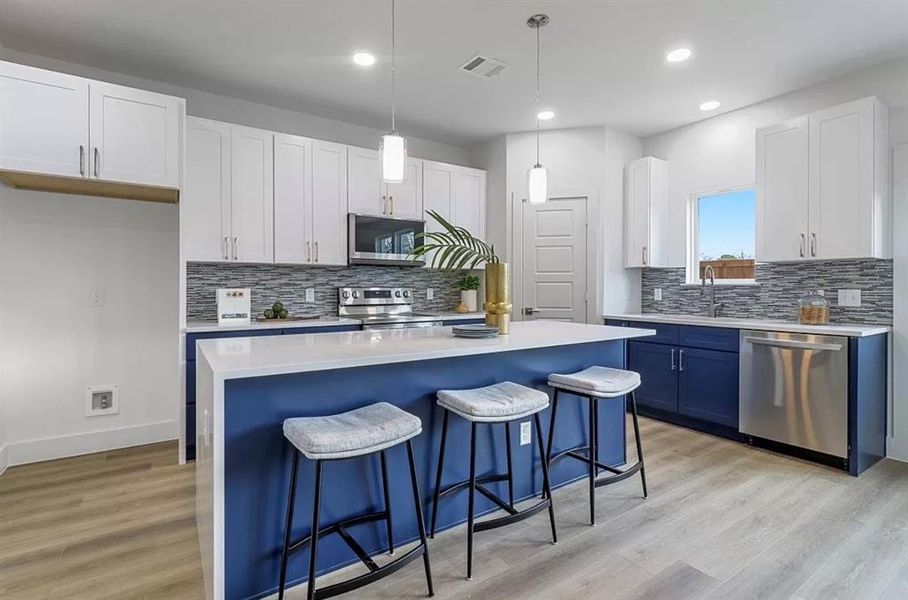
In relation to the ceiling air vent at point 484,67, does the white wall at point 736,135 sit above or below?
below

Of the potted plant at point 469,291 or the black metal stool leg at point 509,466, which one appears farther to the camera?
the potted plant at point 469,291

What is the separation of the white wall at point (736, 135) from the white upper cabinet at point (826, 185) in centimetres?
24

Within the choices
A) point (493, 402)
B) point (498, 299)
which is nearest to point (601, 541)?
point (493, 402)

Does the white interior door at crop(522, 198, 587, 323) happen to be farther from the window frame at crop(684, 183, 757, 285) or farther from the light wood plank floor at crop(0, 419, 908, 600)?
the light wood plank floor at crop(0, 419, 908, 600)

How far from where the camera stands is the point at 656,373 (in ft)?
13.5

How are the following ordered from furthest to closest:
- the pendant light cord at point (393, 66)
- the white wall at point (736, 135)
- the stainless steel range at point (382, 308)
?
1. the stainless steel range at point (382, 308)
2. the white wall at point (736, 135)
3. the pendant light cord at point (393, 66)

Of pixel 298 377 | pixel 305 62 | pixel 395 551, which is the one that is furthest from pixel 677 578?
pixel 305 62

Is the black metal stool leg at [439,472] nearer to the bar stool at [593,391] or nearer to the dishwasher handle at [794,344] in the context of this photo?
the bar stool at [593,391]

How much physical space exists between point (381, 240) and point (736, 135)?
10.7 ft

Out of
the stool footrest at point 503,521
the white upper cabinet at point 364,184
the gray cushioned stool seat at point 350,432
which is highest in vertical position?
the white upper cabinet at point 364,184

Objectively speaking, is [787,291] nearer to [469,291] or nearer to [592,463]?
[592,463]

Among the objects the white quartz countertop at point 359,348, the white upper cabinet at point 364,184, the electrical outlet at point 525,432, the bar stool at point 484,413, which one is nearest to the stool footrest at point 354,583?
the bar stool at point 484,413

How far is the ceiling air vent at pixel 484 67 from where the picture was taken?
3.25 m

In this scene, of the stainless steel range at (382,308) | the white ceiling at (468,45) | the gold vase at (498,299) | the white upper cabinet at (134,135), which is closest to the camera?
the gold vase at (498,299)
